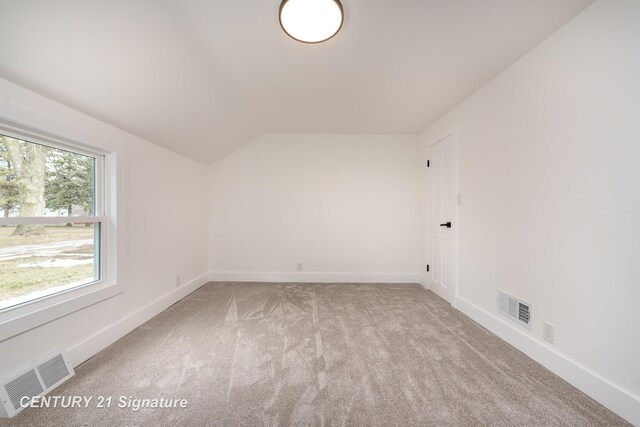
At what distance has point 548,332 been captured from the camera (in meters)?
1.71

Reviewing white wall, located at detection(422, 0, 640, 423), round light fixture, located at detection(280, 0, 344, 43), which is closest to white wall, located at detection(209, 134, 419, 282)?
white wall, located at detection(422, 0, 640, 423)

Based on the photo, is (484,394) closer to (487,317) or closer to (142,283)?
(487,317)

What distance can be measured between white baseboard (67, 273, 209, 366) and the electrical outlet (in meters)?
3.32

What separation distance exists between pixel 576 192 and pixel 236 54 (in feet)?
8.41

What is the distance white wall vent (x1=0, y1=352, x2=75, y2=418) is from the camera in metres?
1.29

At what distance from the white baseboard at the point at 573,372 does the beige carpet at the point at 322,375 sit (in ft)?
0.16

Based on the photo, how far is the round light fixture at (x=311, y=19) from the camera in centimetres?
146

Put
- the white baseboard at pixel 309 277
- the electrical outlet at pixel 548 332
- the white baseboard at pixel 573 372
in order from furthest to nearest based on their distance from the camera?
1. the white baseboard at pixel 309 277
2. the electrical outlet at pixel 548 332
3. the white baseboard at pixel 573 372

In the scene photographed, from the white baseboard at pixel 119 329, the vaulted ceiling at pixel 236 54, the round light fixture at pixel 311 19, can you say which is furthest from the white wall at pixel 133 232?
the round light fixture at pixel 311 19

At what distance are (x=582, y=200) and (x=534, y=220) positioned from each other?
0.35m

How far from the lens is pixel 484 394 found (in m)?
1.45

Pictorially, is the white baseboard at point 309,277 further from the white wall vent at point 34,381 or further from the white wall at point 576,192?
the white wall vent at point 34,381

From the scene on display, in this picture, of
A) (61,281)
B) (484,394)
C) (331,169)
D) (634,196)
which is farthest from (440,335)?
(61,281)

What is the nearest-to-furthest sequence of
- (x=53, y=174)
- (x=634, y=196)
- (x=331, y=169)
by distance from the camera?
(x=634, y=196)
(x=53, y=174)
(x=331, y=169)
